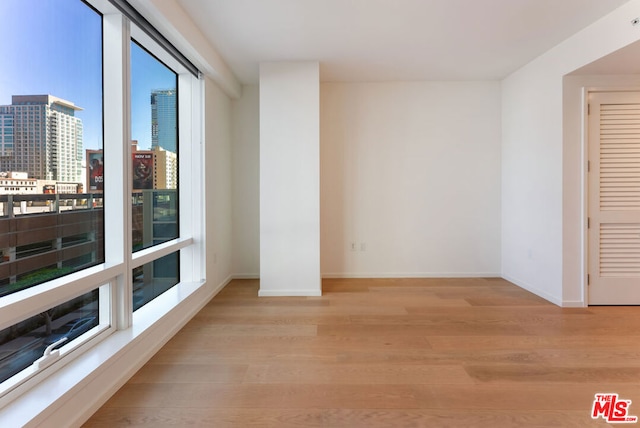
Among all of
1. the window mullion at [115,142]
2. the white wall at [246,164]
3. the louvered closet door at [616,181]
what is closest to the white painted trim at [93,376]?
the window mullion at [115,142]

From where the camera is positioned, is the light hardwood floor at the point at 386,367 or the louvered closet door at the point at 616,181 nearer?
the light hardwood floor at the point at 386,367

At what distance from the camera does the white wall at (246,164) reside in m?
4.54

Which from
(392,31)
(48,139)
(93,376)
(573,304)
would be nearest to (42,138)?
(48,139)

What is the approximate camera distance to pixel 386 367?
2.15 meters

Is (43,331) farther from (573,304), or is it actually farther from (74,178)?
(573,304)

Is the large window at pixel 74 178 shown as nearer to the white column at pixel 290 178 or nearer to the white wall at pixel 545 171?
the white column at pixel 290 178

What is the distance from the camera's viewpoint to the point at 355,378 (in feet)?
6.66

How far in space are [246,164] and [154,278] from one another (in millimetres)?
2158

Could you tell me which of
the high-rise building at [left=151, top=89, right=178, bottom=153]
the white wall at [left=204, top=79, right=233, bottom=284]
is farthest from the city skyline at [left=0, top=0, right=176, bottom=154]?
the white wall at [left=204, top=79, right=233, bottom=284]

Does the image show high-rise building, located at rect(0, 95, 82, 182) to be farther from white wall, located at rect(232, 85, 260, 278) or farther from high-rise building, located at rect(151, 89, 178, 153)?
white wall, located at rect(232, 85, 260, 278)

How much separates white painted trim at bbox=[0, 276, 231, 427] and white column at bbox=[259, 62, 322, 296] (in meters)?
1.30

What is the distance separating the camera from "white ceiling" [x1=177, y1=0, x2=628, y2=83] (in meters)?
2.61

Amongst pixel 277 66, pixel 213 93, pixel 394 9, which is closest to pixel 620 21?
pixel 394 9

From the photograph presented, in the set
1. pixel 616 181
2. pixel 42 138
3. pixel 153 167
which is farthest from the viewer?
pixel 616 181
